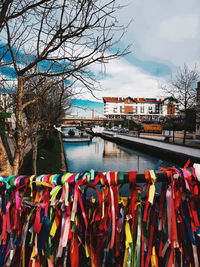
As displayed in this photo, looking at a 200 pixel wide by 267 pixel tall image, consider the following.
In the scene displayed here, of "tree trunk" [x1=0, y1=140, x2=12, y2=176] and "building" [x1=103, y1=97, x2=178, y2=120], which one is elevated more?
"building" [x1=103, y1=97, x2=178, y2=120]

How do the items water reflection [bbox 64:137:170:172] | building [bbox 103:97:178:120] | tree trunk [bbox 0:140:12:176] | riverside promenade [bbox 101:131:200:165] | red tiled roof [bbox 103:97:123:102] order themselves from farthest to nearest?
building [bbox 103:97:178:120], red tiled roof [bbox 103:97:123:102], water reflection [bbox 64:137:170:172], riverside promenade [bbox 101:131:200:165], tree trunk [bbox 0:140:12:176]

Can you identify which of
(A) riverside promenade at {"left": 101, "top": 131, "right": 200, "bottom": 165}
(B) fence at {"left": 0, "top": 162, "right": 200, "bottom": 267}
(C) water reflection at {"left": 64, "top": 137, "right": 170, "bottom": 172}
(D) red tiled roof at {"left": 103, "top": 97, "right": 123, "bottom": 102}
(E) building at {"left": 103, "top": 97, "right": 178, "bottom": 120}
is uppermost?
(D) red tiled roof at {"left": 103, "top": 97, "right": 123, "bottom": 102}

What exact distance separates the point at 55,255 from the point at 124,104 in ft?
366

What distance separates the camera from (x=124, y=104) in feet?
360

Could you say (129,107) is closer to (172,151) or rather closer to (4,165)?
A: (172,151)

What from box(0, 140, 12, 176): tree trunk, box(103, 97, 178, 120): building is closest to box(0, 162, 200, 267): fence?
box(0, 140, 12, 176): tree trunk

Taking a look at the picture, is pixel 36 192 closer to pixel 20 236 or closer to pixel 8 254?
pixel 20 236

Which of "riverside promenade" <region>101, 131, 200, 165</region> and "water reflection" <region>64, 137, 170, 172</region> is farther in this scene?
"water reflection" <region>64, 137, 170, 172</region>

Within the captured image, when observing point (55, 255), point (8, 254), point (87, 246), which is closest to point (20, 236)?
point (8, 254)

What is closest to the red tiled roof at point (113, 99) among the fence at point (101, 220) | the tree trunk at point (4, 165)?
the tree trunk at point (4, 165)

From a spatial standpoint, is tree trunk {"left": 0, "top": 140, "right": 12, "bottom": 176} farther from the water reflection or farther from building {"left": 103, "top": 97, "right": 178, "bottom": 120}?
building {"left": 103, "top": 97, "right": 178, "bottom": 120}

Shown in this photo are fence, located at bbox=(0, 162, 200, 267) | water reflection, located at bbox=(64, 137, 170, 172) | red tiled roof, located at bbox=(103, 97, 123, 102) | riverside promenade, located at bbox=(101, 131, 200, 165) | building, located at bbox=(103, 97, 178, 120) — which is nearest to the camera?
fence, located at bbox=(0, 162, 200, 267)

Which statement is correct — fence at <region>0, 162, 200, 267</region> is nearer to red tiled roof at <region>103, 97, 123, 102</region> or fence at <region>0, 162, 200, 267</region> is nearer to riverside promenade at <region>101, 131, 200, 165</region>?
riverside promenade at <region>101, 131, 200, 165</region>

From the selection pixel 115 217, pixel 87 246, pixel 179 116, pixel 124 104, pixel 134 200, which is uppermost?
pixel 124 104
